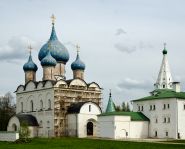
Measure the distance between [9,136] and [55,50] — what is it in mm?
13803

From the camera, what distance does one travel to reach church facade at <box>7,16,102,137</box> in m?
52.5

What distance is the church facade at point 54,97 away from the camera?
52.5 metres

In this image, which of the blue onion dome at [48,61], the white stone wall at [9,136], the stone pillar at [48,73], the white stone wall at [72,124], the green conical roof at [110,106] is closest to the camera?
the white stone wall at [9,136]

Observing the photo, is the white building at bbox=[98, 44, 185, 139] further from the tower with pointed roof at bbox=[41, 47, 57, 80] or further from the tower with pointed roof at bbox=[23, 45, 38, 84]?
the tower with pointed roof at bbox=[23, 45, 38, 84]

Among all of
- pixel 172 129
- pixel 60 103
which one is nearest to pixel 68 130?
pixel 60 103

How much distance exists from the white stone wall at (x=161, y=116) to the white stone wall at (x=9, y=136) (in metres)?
14.3

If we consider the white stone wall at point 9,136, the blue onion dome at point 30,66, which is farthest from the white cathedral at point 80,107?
the white stone wall at point 9,136

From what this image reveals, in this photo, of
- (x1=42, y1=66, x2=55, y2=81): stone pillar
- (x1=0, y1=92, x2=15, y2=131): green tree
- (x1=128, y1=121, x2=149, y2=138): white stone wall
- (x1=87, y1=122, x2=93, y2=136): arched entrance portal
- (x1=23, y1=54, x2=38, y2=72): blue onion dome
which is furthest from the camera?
(x1=0, y1=92, x2=15, y2=131): green tree

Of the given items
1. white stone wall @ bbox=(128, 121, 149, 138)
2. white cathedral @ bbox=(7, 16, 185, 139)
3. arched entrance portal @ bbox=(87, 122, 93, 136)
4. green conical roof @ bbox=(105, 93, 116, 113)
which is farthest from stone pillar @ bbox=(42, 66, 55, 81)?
white stone wall @ bbox=(128, 121, 149, 138)

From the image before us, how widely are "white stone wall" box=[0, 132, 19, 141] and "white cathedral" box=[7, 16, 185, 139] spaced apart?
294 cm

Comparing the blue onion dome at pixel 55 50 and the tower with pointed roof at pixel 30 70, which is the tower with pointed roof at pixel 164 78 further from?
the tower with pointed roof at pixel 30 70

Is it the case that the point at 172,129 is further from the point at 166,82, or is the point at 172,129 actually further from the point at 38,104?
the point at 38,104

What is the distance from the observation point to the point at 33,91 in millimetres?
56406

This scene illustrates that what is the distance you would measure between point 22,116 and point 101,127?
10.7 meters
